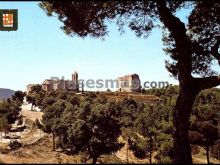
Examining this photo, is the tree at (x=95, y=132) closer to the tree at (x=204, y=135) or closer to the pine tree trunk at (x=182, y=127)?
the tree at (x=204, y=135)

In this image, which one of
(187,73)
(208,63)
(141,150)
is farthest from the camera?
(141,150)

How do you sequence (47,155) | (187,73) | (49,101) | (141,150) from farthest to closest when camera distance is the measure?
(49,101)
(47,155)
(141,150)
(187,73)

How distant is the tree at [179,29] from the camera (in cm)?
1509

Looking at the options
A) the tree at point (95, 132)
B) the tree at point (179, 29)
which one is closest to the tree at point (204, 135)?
the tree at point (95, 132)

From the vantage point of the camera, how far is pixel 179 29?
15.3 m

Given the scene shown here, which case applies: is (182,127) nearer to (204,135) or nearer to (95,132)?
(95,132)

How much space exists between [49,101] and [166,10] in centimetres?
9995

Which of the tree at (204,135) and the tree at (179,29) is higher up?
the tree at (179,29)

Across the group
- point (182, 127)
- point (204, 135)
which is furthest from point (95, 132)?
point (182, 127)

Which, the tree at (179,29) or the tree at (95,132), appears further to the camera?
the tree at (95,132)

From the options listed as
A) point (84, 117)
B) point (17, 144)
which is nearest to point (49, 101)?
point (17, 144)

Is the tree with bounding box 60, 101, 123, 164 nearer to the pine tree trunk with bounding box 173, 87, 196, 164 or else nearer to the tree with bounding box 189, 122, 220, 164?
the tree with bounding box 189, 122, 220, 164

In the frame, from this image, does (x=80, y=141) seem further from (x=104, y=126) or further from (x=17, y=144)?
(x=17, y=144)

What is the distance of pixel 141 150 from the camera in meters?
50.2
